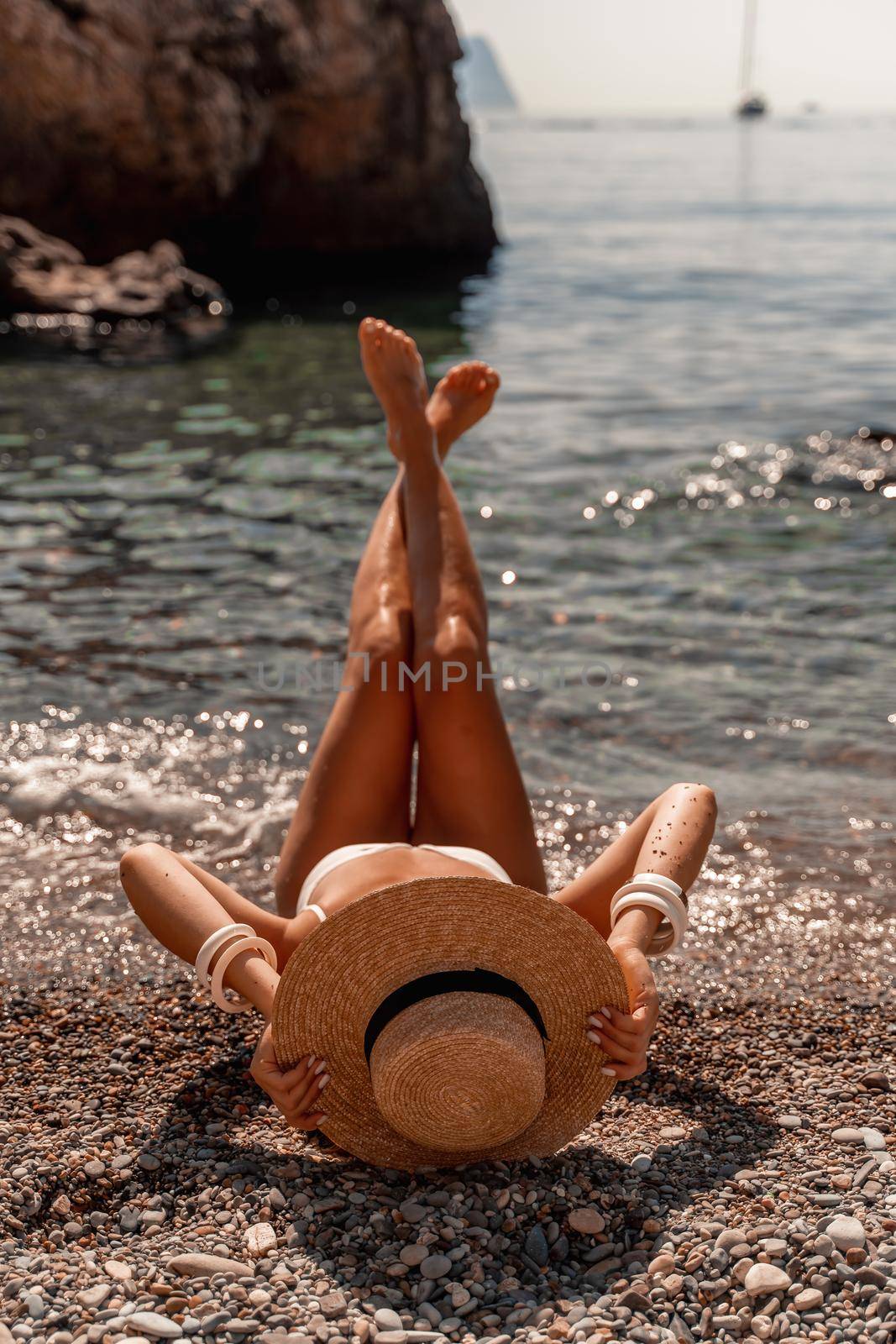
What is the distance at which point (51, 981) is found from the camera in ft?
13.1

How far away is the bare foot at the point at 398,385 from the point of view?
489 cm

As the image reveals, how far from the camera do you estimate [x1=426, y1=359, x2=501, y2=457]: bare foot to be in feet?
17.2

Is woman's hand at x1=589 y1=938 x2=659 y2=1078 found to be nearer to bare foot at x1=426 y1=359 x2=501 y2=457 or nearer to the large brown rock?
bare foot at x1=426 y1=359 x2=501 y2=457

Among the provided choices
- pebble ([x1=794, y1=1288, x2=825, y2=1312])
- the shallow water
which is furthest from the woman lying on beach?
the shallow water

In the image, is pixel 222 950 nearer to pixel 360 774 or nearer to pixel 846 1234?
pixel 360 774

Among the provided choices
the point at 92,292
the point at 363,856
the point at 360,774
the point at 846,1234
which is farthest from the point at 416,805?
the point at 92,292

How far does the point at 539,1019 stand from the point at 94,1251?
1.01 m

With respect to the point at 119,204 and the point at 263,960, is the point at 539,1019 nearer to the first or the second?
the point at 263,960

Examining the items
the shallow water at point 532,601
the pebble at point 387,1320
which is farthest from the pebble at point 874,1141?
the pebble at point 387,1320

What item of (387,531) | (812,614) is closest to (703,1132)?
(387,531)

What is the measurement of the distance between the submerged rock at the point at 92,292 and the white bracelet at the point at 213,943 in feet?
41.2

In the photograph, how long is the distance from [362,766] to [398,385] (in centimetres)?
172

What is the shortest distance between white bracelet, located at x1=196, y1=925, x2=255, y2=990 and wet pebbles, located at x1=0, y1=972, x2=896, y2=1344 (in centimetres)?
43

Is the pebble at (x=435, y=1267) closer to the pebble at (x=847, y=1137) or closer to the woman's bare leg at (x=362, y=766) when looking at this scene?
the pebble at (x=847, y=1137)
